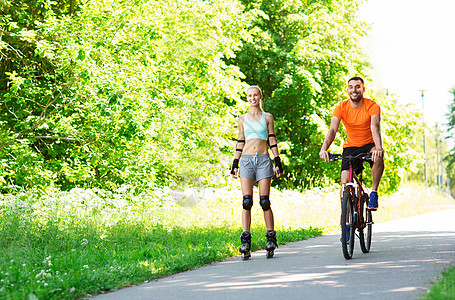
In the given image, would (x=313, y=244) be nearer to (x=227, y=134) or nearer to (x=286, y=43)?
(x=227, y=134)

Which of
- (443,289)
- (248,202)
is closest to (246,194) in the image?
(248,202)

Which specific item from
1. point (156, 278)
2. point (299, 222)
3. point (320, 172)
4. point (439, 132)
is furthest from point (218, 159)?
point (439, 132)

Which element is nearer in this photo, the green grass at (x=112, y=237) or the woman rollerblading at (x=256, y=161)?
the green grass at (x=112, y=237)

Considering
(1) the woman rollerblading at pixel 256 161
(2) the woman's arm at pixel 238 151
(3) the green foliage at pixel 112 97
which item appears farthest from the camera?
(3) the green foliage at pixel 112 97

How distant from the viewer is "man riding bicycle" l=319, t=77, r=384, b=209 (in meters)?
7.31

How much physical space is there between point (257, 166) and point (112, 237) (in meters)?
2.95

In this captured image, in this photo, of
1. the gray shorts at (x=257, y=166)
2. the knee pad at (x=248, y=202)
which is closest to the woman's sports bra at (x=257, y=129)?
the gray shorts at (x=257, y=166)

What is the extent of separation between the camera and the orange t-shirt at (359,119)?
7.36 metres

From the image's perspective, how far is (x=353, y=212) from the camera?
7.08 m

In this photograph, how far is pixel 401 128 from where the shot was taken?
25484 mm

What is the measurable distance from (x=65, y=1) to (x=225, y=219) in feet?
27.4

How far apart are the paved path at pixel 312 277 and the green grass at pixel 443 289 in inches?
5.5

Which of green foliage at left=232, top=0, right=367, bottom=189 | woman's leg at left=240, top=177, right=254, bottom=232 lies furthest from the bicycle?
green foliage at left=232, top=0, right=367, bottom=189

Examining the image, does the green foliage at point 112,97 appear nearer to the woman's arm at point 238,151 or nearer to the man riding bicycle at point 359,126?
the woman's arm at point 238,151
